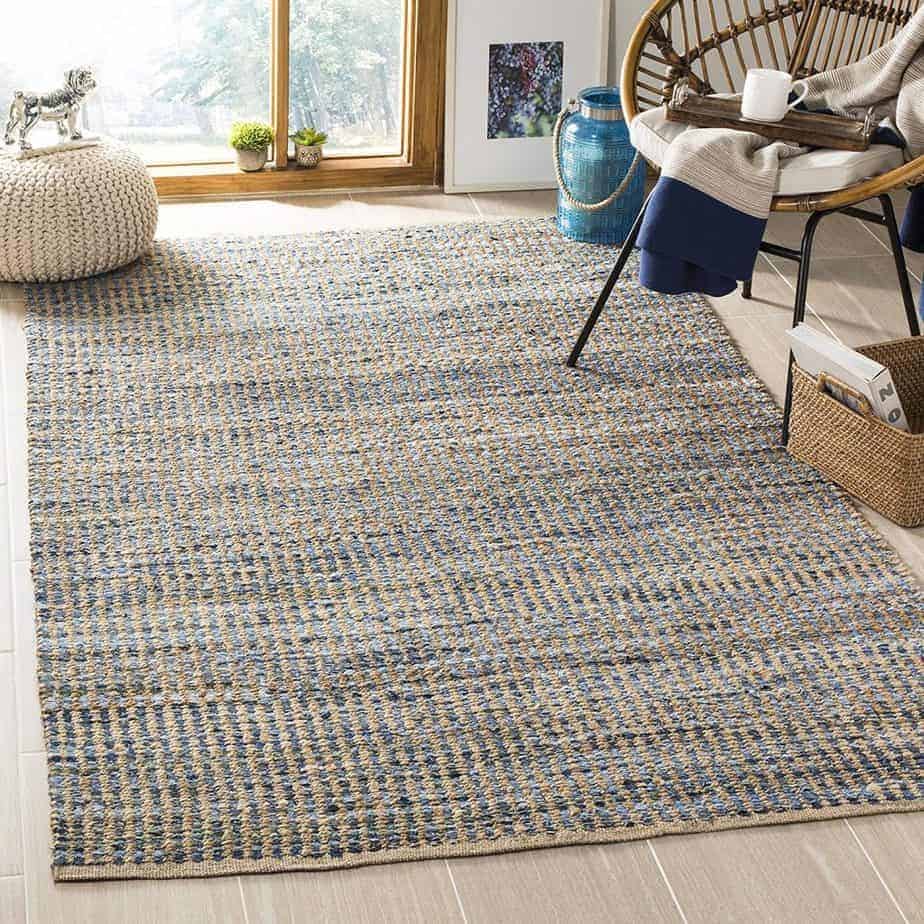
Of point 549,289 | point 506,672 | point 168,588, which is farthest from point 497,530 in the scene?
point 549,289

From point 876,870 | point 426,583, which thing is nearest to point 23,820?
point 426,583

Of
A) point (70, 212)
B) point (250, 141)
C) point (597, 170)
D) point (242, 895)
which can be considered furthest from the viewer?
point (250, 141)

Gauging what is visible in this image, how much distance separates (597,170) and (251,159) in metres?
0.85

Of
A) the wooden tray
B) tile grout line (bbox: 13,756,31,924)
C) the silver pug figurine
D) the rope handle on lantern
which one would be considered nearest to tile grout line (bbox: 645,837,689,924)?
tile grout line (bbox: 13,756,31,924)

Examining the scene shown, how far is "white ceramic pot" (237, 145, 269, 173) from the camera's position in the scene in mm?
3611

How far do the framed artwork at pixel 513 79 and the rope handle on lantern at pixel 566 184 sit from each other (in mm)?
264

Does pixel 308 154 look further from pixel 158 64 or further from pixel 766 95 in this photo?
pixel 766 95

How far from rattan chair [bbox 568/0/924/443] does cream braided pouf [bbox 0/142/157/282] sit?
3.26 feet

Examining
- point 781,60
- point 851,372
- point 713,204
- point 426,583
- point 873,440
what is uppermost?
point 781,60

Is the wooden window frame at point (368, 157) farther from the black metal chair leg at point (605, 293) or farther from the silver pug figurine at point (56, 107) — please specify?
the black metal chair leg at point (605, 293)

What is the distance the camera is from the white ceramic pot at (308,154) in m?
3.64

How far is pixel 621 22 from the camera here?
3.65m

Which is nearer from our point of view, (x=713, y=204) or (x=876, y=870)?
(x=876, y=870)

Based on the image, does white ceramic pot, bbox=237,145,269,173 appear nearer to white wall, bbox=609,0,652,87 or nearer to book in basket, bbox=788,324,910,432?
white wall, bbox=609,0,652,87
